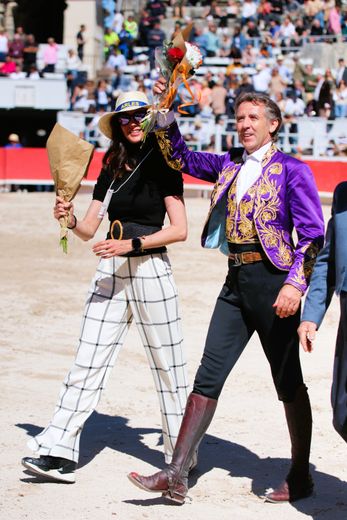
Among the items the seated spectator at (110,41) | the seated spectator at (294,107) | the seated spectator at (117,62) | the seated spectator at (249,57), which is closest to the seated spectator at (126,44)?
the seated spectator at (110,41)

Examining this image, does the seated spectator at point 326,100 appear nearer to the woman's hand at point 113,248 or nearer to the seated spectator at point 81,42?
the seated spectator at point 81,42

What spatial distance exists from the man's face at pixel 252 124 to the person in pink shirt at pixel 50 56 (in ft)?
69.1

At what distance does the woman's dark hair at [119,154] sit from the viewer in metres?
5.47

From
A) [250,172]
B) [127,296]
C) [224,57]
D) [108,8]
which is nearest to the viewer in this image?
[250,172]

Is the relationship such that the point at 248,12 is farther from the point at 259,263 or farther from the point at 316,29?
the point at 259,263

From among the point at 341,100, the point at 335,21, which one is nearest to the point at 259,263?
the point at 341,100

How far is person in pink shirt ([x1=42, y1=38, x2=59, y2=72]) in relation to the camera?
2559cm

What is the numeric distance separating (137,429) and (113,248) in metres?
1.57

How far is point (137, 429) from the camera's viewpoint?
6.51 meters

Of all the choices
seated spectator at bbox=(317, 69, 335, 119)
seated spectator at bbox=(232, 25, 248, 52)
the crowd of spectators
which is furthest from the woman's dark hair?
seated spectator at bbox=(232, 25, 248, 52)

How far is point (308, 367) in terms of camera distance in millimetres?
8109

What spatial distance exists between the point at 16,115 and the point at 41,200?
8642mm

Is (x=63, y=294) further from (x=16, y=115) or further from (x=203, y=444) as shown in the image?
(x=16, y=115)

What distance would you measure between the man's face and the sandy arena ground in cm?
167
